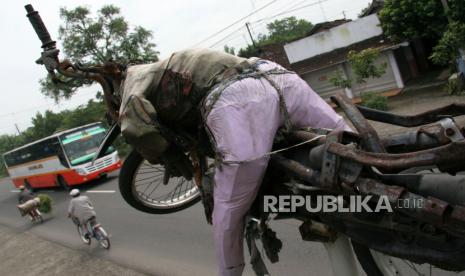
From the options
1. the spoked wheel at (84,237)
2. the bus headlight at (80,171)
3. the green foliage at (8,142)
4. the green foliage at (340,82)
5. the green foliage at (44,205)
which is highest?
the green foliage at (8,142)

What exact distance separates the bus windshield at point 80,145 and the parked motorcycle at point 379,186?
1643 cm

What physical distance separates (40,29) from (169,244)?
5045 mm

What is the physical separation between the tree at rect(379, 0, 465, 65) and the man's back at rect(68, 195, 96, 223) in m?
15.4

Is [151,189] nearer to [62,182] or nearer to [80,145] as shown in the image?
[80,145]

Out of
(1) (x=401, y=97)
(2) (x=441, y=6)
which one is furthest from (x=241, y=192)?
(1) (x=401, y=97)

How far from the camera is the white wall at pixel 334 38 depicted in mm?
25875

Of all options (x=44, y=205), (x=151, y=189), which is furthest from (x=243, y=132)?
(x=44, y=205)

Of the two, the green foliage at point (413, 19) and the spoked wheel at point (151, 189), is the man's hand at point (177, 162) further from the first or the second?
the green foliage at point (413, 19)

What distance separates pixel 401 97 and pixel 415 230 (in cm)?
2250

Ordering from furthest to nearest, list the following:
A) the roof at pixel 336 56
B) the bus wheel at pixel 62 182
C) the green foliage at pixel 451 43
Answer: the roof at pixel 336 56 → the bus wheel at pixel 62 182 → the green foliage at pixel 451 43

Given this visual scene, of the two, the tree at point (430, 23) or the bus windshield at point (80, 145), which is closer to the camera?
the tree at point (430, 23)

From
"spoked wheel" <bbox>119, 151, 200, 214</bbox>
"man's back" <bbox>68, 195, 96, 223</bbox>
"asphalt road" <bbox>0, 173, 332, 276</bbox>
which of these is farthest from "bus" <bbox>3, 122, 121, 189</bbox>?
"spoked wheel" <bbox>119, 151, 200, 214</bbox>

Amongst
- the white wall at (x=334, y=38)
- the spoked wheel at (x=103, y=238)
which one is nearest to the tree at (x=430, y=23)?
the white wall at (x=334, y=38)

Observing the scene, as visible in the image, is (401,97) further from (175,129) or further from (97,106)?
(97,106)
